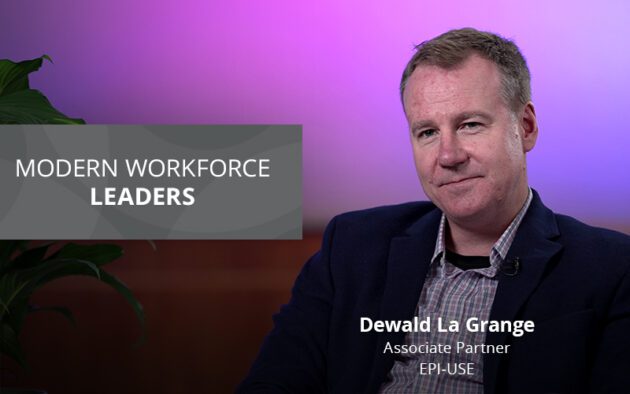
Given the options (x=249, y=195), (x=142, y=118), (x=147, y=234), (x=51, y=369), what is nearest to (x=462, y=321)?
(x=249, y=195)

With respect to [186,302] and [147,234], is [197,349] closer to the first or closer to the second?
[186,302]

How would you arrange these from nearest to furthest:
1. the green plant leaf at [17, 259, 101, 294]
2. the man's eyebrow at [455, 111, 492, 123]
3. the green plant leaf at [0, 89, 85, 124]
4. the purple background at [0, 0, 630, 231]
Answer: the man's eyebrow at [455, 111, 492, 123], the green plant leaf at [0, 89, 85, 124], the green plant leaf at [17, 259, 101, 294], the purple background at [0, 0, 630, 231]

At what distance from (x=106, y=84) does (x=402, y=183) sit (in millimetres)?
1030

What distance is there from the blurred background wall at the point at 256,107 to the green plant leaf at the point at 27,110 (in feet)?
1.85

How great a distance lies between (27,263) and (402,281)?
3.61 feet

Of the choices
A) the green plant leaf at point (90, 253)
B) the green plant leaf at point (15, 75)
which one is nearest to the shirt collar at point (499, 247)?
the green plant leaf at point (90, 253)

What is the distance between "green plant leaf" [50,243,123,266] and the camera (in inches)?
83.3

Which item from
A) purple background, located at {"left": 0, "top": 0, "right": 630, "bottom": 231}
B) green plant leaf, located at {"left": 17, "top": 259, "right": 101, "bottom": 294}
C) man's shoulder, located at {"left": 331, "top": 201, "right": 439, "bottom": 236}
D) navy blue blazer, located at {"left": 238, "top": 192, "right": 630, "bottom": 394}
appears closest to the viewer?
navy blue blazer, located at {"left": 238, "top": 192, "right": 630, "bottom": 394}

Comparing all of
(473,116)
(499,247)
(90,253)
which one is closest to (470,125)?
(473,116)

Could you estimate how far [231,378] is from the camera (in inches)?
103

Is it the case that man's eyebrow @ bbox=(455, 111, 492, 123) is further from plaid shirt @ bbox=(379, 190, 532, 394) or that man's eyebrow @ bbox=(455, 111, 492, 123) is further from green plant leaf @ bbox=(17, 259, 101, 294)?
green plant leaf @ bbox=(17, 259, 101, 294)

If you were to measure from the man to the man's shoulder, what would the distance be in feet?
0.17

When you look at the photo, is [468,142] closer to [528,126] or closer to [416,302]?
[528,126]

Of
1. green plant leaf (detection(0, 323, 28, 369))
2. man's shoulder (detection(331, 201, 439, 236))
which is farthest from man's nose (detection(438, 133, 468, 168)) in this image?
green plant leaf (detection(0, 323, 28, 369))
